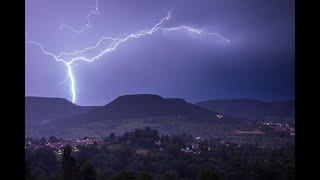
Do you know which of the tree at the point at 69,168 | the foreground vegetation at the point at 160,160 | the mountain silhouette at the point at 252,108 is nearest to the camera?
the tree at the point at 69,168

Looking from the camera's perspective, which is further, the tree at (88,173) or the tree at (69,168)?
the tree at (69,168)

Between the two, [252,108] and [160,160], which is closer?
[160,160]

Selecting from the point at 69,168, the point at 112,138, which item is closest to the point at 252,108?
the point at 112,138

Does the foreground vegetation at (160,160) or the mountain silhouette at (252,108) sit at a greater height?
the mountain silhouette at (252,108)

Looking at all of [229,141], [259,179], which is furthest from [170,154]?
[259,179]

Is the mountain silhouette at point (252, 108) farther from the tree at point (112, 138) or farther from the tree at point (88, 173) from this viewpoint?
the tree at point (88, 173)

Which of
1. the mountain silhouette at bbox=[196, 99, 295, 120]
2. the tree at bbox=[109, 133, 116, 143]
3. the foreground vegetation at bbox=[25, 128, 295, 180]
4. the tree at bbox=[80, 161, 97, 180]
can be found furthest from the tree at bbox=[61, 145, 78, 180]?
the mountain silhouette at bbox=[196, 99, 295, 120]

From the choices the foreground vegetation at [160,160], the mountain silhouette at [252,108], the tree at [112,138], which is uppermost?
the mountain silhouette at [252,108]

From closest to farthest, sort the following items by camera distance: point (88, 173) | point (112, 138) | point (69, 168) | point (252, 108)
A: point (88, 173) < point (69, 168) < point (112, 138) < point (252, 108)

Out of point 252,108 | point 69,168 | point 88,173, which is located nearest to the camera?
point 88,173

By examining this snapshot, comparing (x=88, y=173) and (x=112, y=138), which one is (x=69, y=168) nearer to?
(x=88, y=173)

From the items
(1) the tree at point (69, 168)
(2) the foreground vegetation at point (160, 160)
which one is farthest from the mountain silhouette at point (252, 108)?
(1) the tree at point (69, 168)

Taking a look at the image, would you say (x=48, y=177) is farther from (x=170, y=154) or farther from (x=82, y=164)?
(x=170, y=154)
